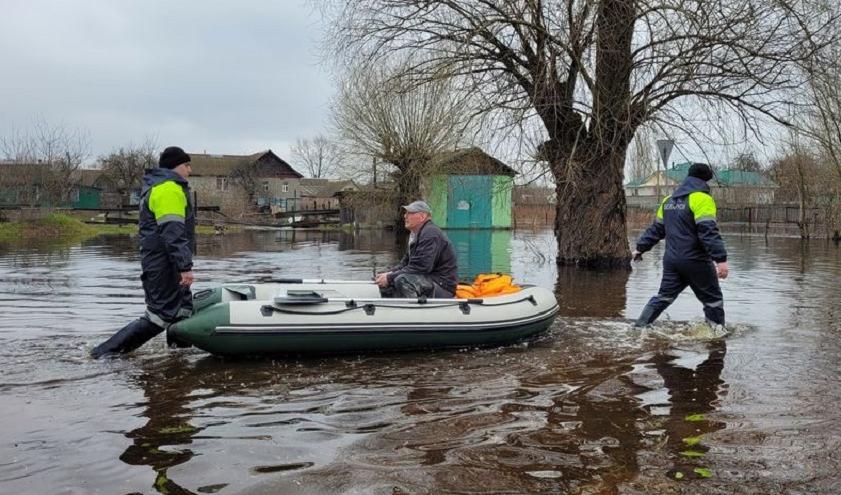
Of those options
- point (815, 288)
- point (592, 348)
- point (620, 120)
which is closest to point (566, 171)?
point (620, 120)

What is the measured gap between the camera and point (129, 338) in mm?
6109

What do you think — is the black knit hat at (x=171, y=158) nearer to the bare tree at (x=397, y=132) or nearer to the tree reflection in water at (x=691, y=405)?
the tree reflection in water at (x=691, y=405)

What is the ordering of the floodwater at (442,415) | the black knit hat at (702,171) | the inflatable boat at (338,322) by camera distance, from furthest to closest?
the black knit hat at (702,171) → the inflatable boat at (338,322) → the floodwater at (442,415)

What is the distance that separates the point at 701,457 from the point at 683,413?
0.90 metres

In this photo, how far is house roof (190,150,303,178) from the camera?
62906mm

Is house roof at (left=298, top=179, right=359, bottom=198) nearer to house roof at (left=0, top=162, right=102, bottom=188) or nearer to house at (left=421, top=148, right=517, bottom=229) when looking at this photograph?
house at (left=421, top=148, right=517, bottom=229)

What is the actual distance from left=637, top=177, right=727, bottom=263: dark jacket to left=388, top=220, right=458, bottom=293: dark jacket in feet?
7.78

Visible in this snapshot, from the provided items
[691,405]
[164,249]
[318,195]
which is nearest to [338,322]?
[164,249]

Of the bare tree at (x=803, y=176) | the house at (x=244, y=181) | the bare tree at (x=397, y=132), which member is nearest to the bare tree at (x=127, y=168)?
the house at (x=244, y=181)

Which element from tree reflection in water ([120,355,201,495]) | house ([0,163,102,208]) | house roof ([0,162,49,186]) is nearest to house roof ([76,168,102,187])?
house ([0,163,102,208])

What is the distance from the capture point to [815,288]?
1199 centimetres

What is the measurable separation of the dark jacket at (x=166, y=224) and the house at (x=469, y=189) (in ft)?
30.7

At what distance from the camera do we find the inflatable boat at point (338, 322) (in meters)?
5.97

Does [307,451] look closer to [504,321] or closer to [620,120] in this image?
[504,321]
